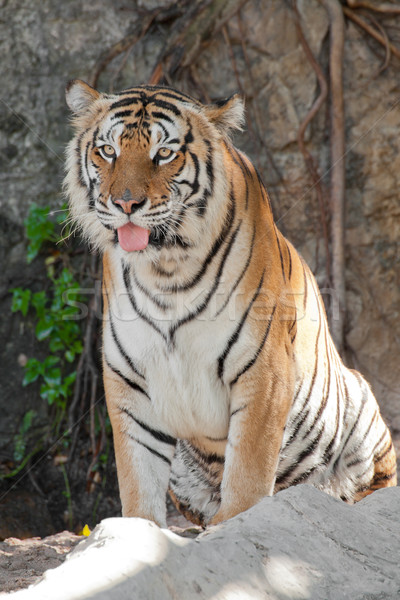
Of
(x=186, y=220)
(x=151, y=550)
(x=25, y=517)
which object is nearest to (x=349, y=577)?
(x=151, y=550)

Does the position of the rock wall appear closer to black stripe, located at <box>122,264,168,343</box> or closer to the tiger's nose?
black stripe, located at <box>122,264,168,343</box>

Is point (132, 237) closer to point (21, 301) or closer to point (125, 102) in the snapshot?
point (125, 102)

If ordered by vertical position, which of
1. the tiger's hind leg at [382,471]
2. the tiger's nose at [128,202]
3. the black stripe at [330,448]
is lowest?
the tiger's hind leg at [382,471]

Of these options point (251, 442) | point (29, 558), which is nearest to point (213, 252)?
point (251, 442)

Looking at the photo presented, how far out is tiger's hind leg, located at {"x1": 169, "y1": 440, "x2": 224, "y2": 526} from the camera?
3.46m

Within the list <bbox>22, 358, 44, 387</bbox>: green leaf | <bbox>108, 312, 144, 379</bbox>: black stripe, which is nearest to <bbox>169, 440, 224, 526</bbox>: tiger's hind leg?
<bbox>108, 312, 144, 379</bbox>: black stripe

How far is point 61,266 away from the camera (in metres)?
5.40

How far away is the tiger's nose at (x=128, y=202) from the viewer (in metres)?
2.60

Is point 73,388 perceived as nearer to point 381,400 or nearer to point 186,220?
point 381,400

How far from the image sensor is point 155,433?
2969mm

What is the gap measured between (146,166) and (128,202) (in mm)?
196

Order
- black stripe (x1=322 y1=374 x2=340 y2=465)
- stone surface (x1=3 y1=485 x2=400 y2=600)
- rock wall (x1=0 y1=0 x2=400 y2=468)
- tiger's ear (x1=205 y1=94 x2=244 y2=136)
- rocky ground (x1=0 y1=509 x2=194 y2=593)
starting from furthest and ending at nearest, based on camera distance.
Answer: rock wall (x1=0 y1=0 x2=400 y2=468), black stripe (x1=322 y1=374 x2=340 y2=465), tiger's ear (x1=205 y1=94 x2=244 y2=136), rocky ground (x1=0 y1=509 x2=194 y2=593), stone surface (x1=3 y1=485 x2=400 y2=600)

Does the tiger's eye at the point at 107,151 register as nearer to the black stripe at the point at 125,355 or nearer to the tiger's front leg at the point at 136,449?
the black stripe at the point at 125,355

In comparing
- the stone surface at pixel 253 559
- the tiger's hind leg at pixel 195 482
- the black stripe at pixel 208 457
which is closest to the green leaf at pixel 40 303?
the tiger's hind leg at pixel 195 482
